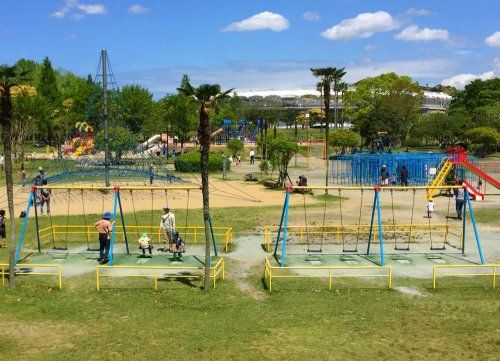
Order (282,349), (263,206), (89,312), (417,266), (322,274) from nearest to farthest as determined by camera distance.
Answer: (282,349), (89,312), (322,274), (417,266), (263,206)

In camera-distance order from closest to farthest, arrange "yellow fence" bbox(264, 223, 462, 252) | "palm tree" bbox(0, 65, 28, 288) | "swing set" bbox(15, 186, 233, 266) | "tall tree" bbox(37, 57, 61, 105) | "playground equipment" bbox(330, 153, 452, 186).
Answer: "palm tree" bbox(0, 65, 28, 288) < "swing set" bbox(15, 186, 233, 266) < "yellow fence" bbox(264, 223, 462, 252) < "playground equipment" bbox(330, 153, 452, 186) < "tall tree" bbox(37, 57, 61, 105)

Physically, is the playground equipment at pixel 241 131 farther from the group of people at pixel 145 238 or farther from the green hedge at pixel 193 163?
the group of people at pixel 145 238

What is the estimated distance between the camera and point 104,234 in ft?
68.9

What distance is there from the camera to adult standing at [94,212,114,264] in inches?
828

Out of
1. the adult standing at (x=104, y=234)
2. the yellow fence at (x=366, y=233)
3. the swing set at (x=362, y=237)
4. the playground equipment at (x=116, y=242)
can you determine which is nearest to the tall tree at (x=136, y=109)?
the playground equipment at (x=116, y=242)

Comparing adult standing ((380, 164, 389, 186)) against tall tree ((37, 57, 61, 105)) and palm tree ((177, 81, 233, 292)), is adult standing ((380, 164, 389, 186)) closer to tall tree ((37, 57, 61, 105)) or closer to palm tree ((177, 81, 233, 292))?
palm tree ((177, 81, 233, 292))

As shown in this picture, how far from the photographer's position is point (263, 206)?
3538 cm

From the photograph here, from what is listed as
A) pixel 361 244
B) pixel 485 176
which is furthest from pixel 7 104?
pixel 485 176

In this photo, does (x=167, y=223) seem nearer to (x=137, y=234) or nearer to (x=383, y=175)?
(x=137, y=234)

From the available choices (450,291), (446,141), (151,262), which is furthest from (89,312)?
(446,141)

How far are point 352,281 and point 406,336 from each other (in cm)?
489

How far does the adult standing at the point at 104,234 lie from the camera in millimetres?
21031

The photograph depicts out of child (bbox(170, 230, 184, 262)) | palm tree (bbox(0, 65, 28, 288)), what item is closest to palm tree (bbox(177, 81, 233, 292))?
child (bbox(170, 230, 184, 262))

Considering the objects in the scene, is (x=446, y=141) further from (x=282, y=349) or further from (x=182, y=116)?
(x=282, y=349)
